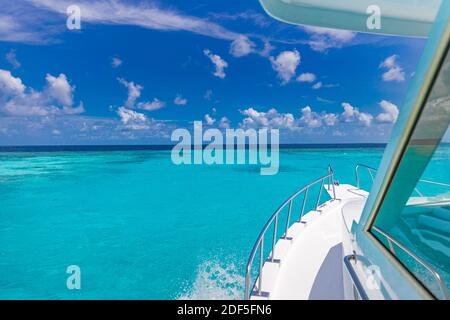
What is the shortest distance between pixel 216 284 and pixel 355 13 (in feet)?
15.7

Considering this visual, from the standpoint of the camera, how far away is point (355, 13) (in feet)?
7.68

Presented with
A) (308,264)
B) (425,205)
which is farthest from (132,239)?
(425,205)

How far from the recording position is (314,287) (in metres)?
2.43

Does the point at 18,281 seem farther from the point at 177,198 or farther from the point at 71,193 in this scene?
the point at 71,193

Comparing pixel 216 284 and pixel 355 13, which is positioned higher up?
pixel 355 13

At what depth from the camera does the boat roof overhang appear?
225 centimetres

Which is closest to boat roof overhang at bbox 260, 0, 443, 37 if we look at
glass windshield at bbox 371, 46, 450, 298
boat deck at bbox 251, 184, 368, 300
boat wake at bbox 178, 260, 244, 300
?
glass windshield at bbox 371, 46, 450, 298

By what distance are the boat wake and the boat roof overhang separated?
4130 mm

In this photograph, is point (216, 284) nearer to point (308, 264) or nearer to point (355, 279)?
point (308, 264)

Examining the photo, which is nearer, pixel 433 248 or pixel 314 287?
pixel 433 248

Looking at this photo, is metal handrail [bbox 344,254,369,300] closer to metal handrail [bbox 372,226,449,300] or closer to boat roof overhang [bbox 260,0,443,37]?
metal handrail [bbox 372,226,449,300]

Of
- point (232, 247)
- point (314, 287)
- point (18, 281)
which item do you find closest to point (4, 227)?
point (18, 281)
